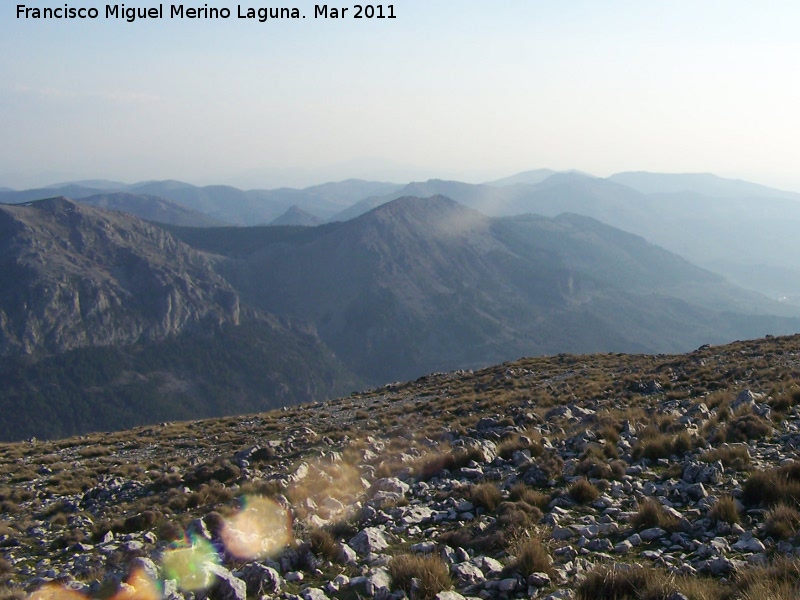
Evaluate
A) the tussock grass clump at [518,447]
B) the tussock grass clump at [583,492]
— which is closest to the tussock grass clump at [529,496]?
the tussock grass clump at [583,492]

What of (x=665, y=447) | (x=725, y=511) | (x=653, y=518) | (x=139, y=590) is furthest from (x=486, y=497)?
(x=139, y=590)

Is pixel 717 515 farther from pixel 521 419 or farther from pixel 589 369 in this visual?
pixel 589 369

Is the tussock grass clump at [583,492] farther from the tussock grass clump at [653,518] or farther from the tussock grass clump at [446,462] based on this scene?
the tussock grass clump at [446,462]

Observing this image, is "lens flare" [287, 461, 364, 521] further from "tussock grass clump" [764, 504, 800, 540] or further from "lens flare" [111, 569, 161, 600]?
"tussock grass clump" [764, 504, 800, 540]

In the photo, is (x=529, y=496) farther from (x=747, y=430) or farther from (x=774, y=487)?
(x=747, y=430)

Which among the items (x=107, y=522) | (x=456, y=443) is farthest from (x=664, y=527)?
(x=107, y=522)
